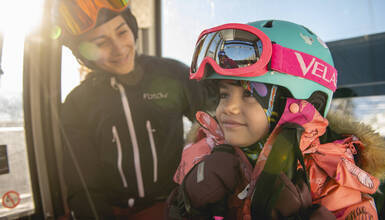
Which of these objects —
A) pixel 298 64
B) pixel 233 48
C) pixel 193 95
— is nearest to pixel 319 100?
pixel 298 64

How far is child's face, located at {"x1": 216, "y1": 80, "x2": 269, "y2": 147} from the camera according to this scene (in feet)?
2.94

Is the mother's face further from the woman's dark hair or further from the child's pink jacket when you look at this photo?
the woman's dark hair

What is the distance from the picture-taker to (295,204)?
713 mm

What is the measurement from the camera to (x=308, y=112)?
85 cm

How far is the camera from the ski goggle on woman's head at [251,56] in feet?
2.77

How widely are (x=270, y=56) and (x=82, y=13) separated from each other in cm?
89

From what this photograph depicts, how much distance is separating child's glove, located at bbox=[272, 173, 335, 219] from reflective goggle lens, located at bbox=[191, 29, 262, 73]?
0.41m

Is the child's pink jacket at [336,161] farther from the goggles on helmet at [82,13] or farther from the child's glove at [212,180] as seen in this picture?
the goggles on helmet at [82,13]

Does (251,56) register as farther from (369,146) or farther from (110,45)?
(110,45)

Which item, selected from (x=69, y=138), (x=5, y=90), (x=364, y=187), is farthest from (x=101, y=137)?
(x=364, y=187)

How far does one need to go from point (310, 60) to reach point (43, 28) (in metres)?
1.29

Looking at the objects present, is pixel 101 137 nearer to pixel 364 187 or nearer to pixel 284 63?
pixel 284 63

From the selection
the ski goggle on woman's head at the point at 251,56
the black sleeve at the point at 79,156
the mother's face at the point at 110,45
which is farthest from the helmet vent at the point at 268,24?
the black sleeve at the point at 79,156

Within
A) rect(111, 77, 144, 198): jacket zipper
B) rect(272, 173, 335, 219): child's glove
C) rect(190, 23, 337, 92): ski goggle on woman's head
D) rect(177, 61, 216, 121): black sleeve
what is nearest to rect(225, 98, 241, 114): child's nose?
rect(190, 23, 337, 92): ski goggle on woman's head
